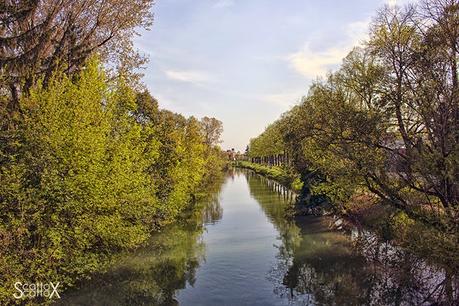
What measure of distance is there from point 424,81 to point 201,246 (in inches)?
731

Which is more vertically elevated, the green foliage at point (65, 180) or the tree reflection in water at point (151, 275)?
the green foliage at point (65, 180)

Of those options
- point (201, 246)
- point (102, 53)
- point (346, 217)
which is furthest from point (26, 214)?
point (346, 217)

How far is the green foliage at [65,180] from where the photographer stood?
48.8 ft

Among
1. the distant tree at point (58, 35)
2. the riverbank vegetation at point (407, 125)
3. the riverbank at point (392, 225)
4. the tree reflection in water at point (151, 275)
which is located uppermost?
the distant tree at point (58, 35)

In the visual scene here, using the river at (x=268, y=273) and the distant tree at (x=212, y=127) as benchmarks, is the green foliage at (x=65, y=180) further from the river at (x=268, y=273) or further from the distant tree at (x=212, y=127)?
the distant tree at (x=212, y=127)

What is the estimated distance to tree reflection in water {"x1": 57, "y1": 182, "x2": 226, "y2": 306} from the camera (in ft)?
63.6

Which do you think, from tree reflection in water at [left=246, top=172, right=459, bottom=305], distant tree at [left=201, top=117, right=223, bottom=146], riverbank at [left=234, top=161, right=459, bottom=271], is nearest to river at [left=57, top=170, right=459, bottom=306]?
tree reflection in water at [left=246, top=172, right=459, bottom=305]

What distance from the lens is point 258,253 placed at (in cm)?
2709

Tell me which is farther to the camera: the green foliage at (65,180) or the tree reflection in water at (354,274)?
the tree reflection in water at (354,274)

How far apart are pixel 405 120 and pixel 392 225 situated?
659 cm

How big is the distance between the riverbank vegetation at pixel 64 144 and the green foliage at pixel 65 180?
4 centimetres

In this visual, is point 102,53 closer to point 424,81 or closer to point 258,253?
point 258,253

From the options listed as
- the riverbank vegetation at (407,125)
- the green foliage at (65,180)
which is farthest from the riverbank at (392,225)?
the green foliage at (65,180)

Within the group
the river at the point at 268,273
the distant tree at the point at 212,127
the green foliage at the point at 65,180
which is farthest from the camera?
the distant tree at the point at 212,127
